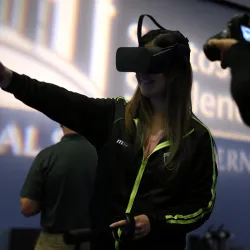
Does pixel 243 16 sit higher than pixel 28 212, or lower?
higher

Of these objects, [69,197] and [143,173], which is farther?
[69,197]

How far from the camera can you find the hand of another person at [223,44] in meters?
0.92

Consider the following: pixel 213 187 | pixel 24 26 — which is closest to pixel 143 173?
pixel 213 187

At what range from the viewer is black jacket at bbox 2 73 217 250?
1115mm

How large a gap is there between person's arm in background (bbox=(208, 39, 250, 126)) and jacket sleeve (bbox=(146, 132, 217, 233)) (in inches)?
10.9

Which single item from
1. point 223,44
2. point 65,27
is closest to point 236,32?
point 223,44

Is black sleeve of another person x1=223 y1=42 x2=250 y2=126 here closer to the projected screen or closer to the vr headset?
the vr headset

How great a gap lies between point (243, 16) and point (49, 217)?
52.7 inches

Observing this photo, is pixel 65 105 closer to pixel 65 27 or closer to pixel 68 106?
pixel 68 106

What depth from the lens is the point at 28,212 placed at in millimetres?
1986

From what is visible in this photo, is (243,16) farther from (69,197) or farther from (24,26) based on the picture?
(24,26)

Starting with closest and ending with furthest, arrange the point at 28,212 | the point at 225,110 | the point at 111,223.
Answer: the point at 111,223, the point at 28,212, the point at 225,110

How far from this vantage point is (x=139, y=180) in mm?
1129

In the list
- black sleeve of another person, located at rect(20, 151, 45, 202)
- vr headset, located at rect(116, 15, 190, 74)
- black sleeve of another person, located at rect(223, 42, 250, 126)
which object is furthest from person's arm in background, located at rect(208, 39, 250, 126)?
black sleeve of another person, located at rect(20, 151, 45, 202)
